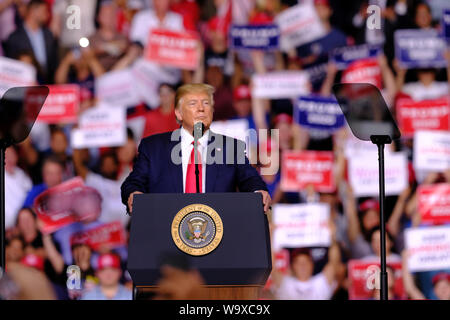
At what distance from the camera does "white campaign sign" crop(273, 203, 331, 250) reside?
5496 millimetres

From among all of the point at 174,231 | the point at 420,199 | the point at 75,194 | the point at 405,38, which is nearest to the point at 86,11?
the point at 75,194

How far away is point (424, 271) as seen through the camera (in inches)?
216

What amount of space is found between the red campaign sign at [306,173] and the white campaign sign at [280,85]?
1.55 feet

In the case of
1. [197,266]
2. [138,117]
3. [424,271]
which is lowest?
[424,271]

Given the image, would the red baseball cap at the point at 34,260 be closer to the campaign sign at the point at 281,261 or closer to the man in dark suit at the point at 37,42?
the man in dark suit at the point at 37,42

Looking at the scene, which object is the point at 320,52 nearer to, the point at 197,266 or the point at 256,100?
the point at 256,100

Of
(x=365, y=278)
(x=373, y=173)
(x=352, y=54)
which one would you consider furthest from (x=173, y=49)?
(x=365, y=278)

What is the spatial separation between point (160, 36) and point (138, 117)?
660mm

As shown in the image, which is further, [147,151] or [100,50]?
[100,50]

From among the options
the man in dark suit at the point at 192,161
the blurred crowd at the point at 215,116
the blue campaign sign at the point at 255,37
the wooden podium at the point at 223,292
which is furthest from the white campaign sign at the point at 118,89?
the wooden podium at the point at 223,292

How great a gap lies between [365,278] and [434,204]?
0.79m

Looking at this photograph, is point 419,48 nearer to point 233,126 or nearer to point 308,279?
point 233,126

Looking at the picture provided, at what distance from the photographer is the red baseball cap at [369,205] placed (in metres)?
5.55

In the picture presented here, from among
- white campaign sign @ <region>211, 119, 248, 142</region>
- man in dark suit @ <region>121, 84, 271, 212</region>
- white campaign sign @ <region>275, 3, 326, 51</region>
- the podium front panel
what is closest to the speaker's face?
man in dark suit @ <region>121, 84, 271, 212</region>
